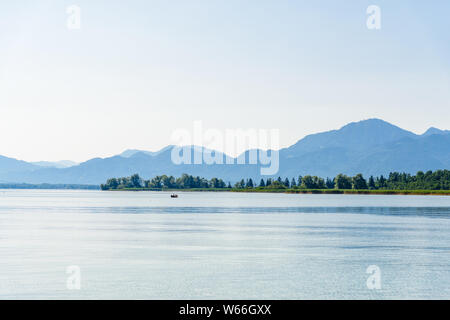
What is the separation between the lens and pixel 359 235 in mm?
64812

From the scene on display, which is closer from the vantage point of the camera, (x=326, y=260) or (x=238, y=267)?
(x=238, y=267)

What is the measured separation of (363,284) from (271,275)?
18.0ft

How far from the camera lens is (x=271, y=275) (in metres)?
37.8

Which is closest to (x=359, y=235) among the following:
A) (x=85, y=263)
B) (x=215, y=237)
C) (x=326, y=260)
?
(x=215, y=237)

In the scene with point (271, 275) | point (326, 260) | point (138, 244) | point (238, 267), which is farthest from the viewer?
point (138, 244)

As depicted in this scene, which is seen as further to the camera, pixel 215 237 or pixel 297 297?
pixel 215 237

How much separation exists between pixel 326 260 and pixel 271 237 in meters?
17.7

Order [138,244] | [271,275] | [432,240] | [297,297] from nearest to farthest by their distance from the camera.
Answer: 1. [297,297]
2. [271,275]
3. [138,244]
4. [432,240]
